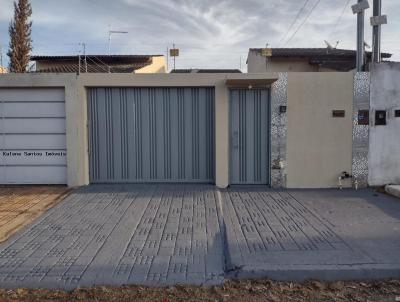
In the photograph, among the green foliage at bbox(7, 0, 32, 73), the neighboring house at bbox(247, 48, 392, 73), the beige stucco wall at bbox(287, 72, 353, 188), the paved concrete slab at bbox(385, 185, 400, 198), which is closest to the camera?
the paved concrete slab at bbox(385, 185, 400, 198)

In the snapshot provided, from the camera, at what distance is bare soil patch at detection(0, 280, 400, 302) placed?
3818 millimetres

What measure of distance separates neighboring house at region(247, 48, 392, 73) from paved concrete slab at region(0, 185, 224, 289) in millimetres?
16474

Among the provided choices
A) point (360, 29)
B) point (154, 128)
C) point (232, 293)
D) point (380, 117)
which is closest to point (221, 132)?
point (154, 128)

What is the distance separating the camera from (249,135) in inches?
362

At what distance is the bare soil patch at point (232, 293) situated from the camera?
12.5ft

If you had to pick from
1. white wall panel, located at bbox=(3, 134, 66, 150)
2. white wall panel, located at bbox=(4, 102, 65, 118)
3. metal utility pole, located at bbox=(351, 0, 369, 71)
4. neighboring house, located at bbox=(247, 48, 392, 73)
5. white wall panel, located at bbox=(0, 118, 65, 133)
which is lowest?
white wall panel, located at bbox=(3, 134, 66, 150)

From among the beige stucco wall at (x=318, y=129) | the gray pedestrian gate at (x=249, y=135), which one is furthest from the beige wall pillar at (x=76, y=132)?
the beige stucco wall at (x=318, y=129)

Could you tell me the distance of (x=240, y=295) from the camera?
3.90 meters

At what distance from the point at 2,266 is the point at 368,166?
25.7 ft

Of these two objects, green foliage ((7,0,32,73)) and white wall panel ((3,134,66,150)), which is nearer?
white wall panel ((3,134,66,150))

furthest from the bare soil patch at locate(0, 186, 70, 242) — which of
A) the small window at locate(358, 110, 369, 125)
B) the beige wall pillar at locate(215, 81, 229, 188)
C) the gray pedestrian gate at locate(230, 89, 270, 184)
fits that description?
the small window at locate(358, 110, 369, 125)

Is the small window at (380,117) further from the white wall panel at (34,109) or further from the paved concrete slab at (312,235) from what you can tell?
the white wall panel at (34,109)

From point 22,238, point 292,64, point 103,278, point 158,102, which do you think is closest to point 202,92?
point 158,102

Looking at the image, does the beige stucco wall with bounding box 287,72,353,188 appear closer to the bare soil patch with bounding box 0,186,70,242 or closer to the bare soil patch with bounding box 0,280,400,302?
the bare soil patch with bounding box 0,280,400,302
